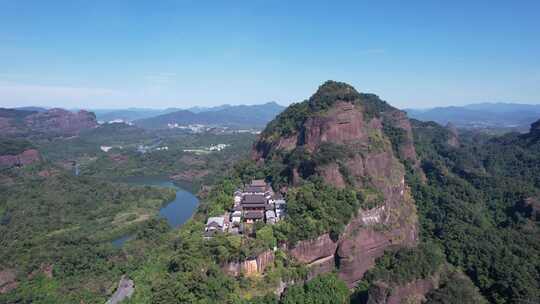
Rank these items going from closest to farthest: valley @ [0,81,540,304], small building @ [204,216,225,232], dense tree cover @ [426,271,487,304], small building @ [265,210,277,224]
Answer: dense tree cover @ [426,271,487,304] < valley @ [0,81,540,304] < small building @ [265,210,277,224] < small building @ [204,216,225,232]

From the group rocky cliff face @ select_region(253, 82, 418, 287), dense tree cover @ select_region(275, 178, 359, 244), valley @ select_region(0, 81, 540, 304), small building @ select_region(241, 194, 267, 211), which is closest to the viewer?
Answer: valley @ select_region(0, 81, 540, 304)

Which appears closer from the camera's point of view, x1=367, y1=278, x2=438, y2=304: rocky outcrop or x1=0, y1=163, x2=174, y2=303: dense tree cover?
x1=367, y1=278, x2=438, y2=304: rocky outcrop

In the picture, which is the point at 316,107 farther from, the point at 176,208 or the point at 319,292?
the point at 176,208

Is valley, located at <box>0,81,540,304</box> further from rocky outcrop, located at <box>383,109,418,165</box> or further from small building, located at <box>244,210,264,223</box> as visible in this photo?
rocky outcrop, located at <box>383,109,418,165</box>

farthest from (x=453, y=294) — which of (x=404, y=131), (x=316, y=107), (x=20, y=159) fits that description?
(x=20, y=159)

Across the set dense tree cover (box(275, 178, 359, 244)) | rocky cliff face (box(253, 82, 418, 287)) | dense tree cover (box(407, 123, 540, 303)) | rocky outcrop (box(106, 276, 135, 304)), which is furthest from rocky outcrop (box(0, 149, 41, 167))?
dense tree cover (box(407, 123, 540, 303))

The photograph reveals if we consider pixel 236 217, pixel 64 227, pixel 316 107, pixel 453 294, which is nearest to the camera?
pixel 453 294

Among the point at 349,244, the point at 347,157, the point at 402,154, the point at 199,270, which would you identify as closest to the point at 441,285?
the point at 349,244
